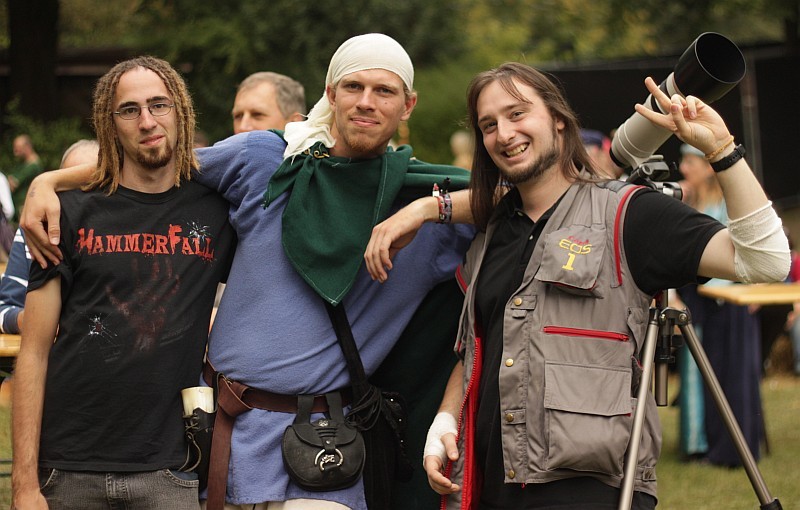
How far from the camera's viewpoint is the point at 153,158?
3.17 meters

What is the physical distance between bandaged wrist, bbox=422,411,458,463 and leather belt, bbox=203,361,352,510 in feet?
1.21

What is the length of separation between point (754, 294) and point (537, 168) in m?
4.32

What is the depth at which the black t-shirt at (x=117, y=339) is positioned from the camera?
3.08 metres

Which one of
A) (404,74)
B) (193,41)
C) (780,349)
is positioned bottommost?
(780,349)

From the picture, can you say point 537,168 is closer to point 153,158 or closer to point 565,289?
point 565,289

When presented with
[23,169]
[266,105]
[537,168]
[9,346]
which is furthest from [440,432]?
[23,169]

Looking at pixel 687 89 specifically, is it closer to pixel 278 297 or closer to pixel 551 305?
pixel 551 305

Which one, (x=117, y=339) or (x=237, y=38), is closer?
(x=117, y=339)

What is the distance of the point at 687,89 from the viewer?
9.71 ft

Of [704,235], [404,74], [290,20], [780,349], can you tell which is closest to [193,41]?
[290,20]

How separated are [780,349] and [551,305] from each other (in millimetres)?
8533

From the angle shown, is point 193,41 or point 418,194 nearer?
point 418,194

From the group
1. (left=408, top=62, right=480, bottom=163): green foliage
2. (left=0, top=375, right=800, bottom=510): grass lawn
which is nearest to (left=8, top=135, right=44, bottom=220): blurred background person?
(left=408, top=62, right=480, bottom=163): green foliage

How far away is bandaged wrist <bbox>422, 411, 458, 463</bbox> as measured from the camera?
3.06 metres
